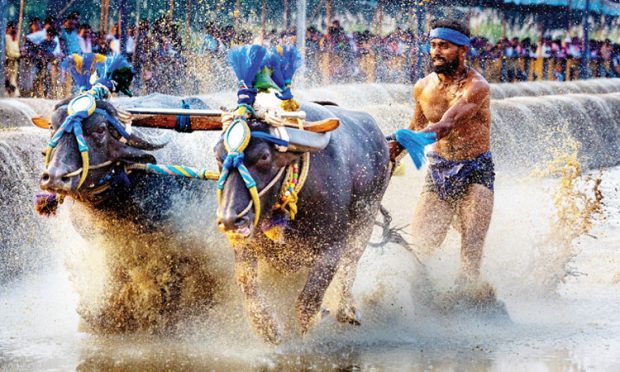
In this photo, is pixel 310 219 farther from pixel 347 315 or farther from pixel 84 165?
pixel 84 165

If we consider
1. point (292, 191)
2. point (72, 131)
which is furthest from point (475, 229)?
point (72, 131)

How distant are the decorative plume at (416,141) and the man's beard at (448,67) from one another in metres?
0.61

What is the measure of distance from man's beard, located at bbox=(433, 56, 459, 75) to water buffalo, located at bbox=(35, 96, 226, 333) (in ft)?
5.76

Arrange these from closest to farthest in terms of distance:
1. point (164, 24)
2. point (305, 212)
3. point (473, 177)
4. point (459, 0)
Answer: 1. point (305, 212)
2. point (473, 177)
3. point (164, 24)
4. point (459, 0)

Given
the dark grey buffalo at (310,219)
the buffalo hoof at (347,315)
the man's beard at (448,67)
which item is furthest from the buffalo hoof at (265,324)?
the man's beard at (448,67)

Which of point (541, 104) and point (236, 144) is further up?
point (236, 144)

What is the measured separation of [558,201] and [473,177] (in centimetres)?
182

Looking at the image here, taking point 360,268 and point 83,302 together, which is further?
point 360,268

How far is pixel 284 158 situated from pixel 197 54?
12.7 meters

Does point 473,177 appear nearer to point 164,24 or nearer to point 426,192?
point 426,192

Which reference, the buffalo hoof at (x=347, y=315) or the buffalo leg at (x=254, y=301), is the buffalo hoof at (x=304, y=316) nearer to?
the buffalo leg at (x=254, y=301)

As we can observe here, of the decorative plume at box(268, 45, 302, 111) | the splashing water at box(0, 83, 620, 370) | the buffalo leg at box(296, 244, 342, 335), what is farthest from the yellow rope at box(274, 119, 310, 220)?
the splashing water at box(0, 83, 620, 370)

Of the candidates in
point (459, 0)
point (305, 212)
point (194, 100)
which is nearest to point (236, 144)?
point (305, 212)

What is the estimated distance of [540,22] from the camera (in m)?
36.8
